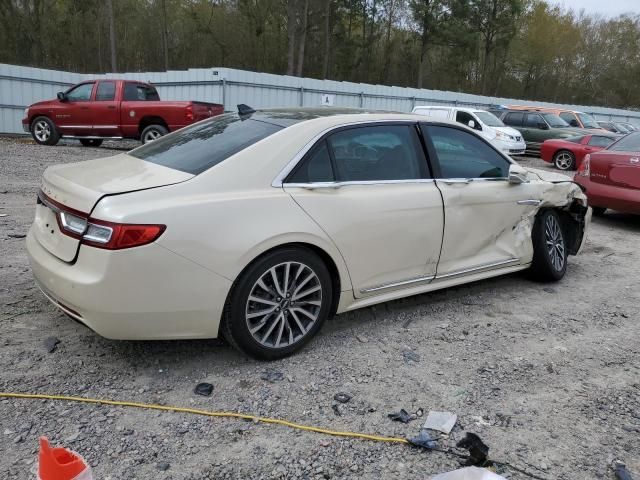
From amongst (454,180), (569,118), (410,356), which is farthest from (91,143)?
(569,118)

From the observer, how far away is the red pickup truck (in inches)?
519

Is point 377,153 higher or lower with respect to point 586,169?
higher

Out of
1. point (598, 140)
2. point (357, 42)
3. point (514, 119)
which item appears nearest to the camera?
point (598, 140)

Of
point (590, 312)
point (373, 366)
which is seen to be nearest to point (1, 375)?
point (373, 366)

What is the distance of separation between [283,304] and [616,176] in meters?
6.21

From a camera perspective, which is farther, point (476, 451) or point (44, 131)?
point (44, 131)

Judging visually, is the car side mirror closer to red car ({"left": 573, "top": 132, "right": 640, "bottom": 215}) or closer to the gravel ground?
the gravel ground

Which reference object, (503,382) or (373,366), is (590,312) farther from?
(373,366)

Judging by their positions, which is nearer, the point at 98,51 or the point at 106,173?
the point at 106,173

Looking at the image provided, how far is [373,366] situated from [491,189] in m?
1.84

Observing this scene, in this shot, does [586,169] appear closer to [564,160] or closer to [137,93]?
[564,160]

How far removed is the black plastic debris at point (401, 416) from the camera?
2.80 m

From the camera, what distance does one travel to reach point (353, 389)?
121 inches

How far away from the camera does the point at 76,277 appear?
2.80 m
